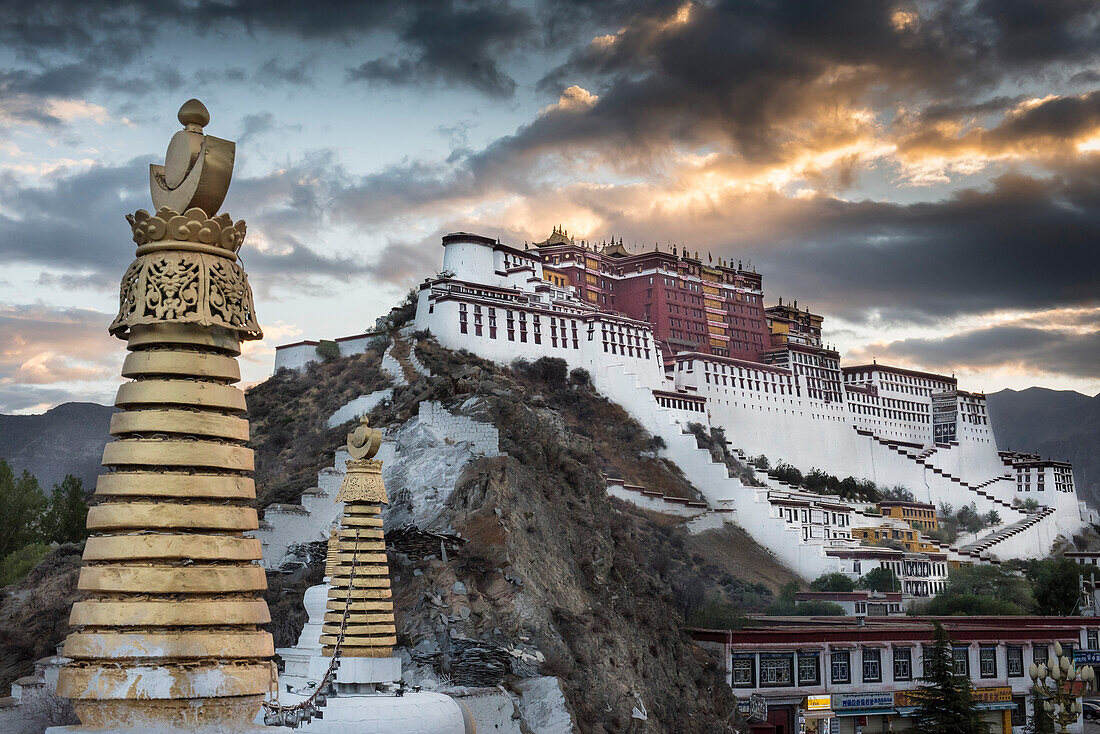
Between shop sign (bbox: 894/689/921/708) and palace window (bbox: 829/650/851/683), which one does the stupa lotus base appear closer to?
palace window (bbox: 829/650/851/683)

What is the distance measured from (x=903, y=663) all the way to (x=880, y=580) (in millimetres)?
25470

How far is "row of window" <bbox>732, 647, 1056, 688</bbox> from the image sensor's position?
3331 cm

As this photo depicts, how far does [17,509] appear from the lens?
39312 mm

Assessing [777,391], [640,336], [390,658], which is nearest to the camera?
[390,658]

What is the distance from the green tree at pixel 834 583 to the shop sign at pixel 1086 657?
1644 centimetres

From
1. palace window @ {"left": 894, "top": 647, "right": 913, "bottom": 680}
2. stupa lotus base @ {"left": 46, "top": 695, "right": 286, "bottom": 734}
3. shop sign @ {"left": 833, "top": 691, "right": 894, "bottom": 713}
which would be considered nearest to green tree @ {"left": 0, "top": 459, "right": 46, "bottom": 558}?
shop sign @ {"left": 833, "top": 691, "right": 894, "bottom": 713}

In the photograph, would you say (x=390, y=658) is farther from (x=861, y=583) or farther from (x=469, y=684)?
(x=861, y=583)

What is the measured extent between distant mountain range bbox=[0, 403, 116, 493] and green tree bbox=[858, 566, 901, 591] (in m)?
41.4

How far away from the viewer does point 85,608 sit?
6.83 metres

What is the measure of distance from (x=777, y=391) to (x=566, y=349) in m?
20.3

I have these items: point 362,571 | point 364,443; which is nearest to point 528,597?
point 362,571

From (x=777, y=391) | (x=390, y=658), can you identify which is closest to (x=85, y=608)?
(x=390, y=658)

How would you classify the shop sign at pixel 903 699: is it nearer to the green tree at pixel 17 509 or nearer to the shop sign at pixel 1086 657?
the shop sign at pixel 1086 657

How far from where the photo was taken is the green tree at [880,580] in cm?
6025
